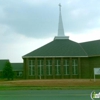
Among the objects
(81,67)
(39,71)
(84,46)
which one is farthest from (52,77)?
(84,46)

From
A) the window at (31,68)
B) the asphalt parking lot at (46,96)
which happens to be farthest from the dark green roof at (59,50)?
the asphalt parking lot at (46,96)

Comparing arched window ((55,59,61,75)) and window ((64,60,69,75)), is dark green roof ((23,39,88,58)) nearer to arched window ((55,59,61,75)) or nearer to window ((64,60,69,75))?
arched window ((55,59,61,75))

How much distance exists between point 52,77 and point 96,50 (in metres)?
12.5

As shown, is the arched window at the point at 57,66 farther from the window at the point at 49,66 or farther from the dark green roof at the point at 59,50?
the dark green roof at the point at 59,50

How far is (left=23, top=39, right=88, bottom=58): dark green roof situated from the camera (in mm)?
66812

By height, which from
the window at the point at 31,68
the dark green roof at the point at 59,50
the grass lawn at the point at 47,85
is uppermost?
the dark green roof at the point at 59,50

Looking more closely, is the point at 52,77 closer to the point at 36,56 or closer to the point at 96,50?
the point at 36,56

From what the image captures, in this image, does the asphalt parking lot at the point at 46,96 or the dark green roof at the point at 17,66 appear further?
the dark green roof at the point at 17,66

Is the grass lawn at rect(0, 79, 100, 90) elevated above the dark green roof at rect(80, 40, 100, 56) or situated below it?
below

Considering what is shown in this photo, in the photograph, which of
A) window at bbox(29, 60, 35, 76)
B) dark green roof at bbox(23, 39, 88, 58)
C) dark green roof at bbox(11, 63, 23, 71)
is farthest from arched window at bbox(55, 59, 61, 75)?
dark green roof at bbox(11, 63, 23, 71)

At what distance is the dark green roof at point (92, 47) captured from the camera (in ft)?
218

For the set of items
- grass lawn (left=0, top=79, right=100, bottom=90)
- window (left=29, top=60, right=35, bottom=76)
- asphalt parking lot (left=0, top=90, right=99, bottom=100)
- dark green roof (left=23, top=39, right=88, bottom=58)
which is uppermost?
dark green roof (left=23, top=39, right=88, bottom=58)

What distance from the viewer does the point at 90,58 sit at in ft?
224

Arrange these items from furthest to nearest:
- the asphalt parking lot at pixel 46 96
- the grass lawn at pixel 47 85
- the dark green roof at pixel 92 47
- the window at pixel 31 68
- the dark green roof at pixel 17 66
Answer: the dark green roof at pixel 17 66 < the window at pixel 31 68 < the dark green roof at pixel 92 47 < the grass lawn at pixel 47 85 < the asphalt parking lot at pixel 46 96
